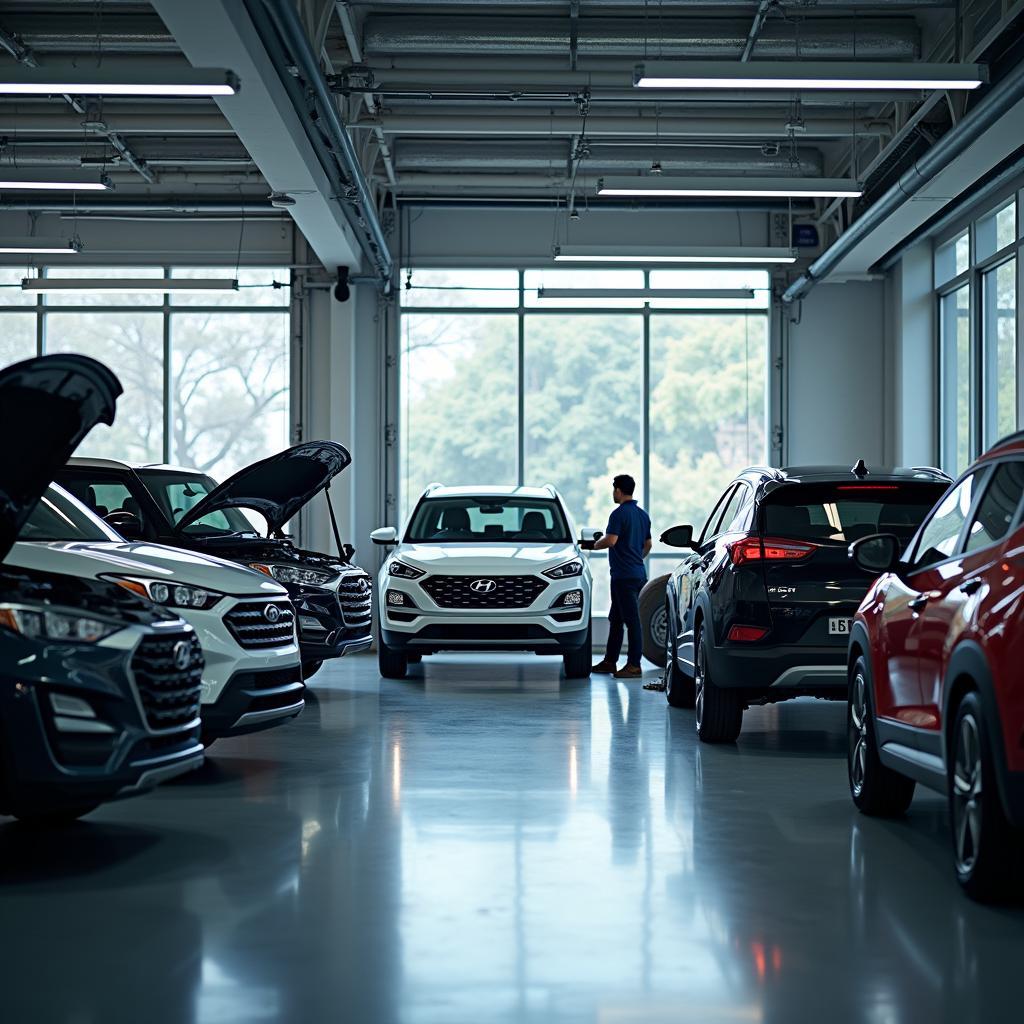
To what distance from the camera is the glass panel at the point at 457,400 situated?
19.6 meters

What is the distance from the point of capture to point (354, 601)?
11.2 meters

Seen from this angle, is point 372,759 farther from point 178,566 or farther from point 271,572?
point 271,572

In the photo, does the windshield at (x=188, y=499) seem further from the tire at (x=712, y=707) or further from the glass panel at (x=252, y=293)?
the glass panel at (x=252, y=293)

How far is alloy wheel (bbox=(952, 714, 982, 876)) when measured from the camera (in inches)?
185

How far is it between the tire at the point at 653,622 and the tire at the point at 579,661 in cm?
130

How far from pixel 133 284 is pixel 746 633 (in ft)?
35.3

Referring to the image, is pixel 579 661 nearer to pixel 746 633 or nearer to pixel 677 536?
pixel 677 536

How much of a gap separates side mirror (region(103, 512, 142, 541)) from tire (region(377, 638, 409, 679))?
4.24 m

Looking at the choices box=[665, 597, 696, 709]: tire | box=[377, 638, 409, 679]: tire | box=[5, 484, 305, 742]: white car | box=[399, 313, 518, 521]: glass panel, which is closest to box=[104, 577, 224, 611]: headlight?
box=[5, 484, 305, 742]: white car

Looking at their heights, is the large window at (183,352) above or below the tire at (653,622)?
above

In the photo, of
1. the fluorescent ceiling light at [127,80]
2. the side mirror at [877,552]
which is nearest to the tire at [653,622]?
the fluorescent ceiling light at [127,80]

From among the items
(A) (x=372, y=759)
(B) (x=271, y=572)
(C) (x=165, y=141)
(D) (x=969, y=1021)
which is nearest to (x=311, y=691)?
(B) (x=271, y=572)

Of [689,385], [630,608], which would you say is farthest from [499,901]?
[689,385]

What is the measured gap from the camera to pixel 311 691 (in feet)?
40.8
